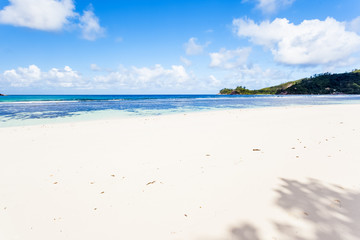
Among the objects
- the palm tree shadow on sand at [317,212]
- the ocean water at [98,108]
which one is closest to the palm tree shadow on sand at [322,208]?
the palm tree shadow on sand at [317,212]

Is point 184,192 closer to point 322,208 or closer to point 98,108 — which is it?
point 322,208

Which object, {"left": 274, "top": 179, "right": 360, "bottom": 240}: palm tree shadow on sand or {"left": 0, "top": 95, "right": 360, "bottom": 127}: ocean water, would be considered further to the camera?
{"left": 0, "top": 95, "right": 360, "bottom": 127}: ocean water

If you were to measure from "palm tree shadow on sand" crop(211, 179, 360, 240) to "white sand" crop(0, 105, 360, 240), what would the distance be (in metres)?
0.01

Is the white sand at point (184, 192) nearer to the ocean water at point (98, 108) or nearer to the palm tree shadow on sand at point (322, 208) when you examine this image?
the palm tree shadow on sand at point (322, 208)

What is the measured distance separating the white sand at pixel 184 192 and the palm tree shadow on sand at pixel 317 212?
0.6 inches

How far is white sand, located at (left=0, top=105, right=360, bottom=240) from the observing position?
102 inches

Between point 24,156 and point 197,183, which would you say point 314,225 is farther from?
point 24,156

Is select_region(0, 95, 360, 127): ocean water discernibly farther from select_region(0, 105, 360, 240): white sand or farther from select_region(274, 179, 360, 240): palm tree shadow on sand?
select_region(274, 179, 360, 240): palm tree shadow on sand

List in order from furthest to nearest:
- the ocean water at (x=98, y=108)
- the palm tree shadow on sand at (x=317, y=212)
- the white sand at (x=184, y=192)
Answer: the ocean water at (x=98, y=108), the white sand at (x=184, y=192), the palm tree shadow on sand at (x=317, y=212)

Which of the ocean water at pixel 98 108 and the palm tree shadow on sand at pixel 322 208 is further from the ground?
the ocean water at pixel 98 108

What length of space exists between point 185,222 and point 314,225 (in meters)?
1.88

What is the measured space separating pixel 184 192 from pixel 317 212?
2.24 metres

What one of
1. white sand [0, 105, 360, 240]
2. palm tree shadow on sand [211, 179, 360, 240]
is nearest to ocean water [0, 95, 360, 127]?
white sand [0, 105, 360, 240]

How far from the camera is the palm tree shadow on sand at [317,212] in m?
2.41
